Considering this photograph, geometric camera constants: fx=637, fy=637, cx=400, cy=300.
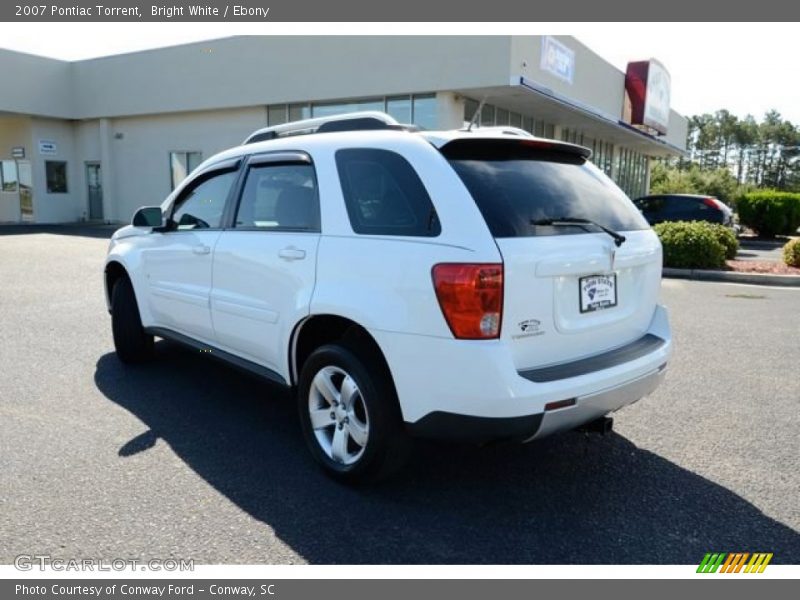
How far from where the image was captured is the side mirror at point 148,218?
5.09 m

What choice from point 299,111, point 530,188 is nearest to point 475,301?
point 530,188

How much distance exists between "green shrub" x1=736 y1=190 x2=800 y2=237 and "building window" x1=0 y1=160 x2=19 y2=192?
2825cm

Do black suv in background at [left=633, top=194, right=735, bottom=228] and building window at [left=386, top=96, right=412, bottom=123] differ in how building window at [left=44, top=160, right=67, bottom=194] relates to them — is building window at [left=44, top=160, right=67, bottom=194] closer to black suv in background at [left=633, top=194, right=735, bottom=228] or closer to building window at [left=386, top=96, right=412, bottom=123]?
building window at [left=386, top=96, right=412, bottom=123]

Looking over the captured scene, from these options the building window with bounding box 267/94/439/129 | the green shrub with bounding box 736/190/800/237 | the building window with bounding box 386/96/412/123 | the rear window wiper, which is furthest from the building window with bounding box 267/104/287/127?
the rear window wiper

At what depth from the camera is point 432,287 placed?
2.91 metres

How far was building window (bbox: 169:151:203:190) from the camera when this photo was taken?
2269cm

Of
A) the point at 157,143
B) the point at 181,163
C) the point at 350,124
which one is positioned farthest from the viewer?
the point at 157,143

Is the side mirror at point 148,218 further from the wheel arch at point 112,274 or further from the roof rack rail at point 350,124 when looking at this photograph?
the roof rack rail at point 350,124

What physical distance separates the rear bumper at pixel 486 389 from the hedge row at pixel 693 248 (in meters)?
10.4

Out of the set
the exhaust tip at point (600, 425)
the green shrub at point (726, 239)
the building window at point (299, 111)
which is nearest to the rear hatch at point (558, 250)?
the exhaust tip at point (600, 425)

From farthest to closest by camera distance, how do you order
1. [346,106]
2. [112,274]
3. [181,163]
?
[181,163]
[346,106]
[112,274]

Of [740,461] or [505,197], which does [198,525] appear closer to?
[505,197]

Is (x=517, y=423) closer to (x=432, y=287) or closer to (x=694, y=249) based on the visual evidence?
(x=432, y=287)

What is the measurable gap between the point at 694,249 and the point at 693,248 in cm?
3
